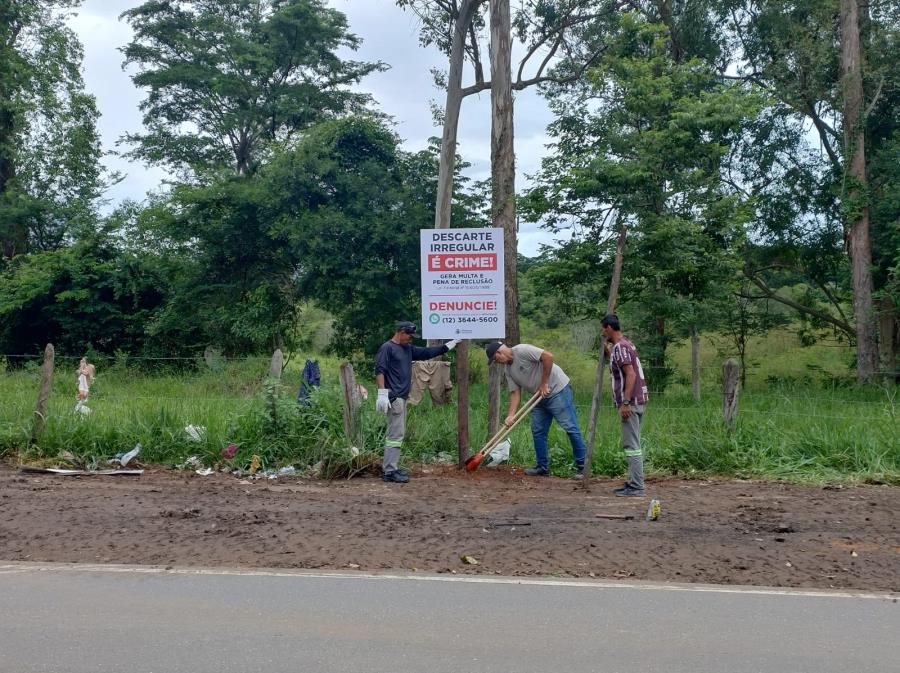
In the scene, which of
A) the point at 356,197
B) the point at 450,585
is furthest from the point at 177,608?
the point at 356,197

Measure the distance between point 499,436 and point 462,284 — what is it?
1863mm

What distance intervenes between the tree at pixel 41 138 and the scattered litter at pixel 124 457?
21.1 meters

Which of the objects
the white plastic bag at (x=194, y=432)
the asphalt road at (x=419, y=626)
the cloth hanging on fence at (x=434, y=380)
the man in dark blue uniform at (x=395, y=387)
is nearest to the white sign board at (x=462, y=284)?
the man in dark blue uniform at (x=395, y=387)

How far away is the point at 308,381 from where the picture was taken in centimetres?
1181

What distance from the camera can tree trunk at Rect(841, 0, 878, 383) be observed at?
20703mm

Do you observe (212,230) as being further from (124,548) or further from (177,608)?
(177,608)

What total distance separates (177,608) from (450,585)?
177 cm

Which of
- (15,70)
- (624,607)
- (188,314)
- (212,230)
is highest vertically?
(15,70)

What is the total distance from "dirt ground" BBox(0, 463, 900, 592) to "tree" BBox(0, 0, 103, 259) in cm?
2346

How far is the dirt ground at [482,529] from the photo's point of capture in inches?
260

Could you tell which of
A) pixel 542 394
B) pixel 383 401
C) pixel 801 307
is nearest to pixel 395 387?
pixel 383 401

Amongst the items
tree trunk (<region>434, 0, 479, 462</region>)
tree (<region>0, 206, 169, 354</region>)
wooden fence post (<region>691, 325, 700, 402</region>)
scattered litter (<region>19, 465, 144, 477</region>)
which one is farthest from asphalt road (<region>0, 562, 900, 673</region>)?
tree (<region>0, 206, 169, 354</region>)

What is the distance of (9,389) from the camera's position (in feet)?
52.3

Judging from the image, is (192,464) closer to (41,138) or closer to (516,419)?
(516,419)
